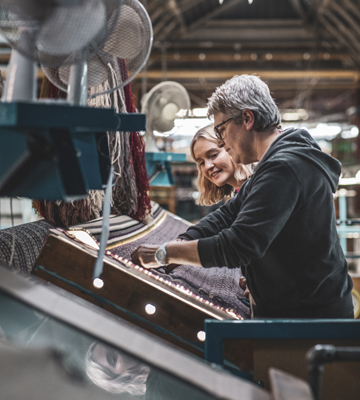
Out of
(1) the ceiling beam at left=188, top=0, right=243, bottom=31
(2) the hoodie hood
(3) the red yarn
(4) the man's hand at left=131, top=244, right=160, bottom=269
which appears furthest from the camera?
(1) the ceiling beam at left=188, top=0, right=243, bottom=31

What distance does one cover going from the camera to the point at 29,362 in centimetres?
70

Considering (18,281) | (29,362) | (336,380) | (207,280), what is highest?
(18,281)

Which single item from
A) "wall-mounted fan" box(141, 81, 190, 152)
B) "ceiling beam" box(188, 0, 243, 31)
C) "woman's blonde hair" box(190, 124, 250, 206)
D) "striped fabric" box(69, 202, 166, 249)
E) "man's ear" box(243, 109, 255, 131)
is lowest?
"striped fabric" box(69, 202, 166, 249)

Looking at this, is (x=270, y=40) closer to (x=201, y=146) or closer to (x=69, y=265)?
(x=201, y=146)

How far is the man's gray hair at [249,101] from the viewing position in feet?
5.34

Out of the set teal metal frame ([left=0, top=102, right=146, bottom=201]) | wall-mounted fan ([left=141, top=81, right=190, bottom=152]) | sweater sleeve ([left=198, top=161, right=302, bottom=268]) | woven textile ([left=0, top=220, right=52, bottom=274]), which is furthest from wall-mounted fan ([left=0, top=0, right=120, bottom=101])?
wall-mounted fan ([left=141, top=81, right=190, bottom=152])

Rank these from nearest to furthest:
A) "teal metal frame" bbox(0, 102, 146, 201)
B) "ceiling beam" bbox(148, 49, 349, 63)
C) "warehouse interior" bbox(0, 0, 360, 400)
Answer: "warehouse interior" bbox(0, 0, 360, 400), "teal metal frame" bbox(0, 102, 146, 201), "ceiling beam" bbox(148, 49, 349, 63)

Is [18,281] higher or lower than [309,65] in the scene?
lower

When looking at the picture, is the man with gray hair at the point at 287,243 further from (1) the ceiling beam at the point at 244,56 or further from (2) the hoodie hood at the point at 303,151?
(1) the ceiling beam at the point at 244,56

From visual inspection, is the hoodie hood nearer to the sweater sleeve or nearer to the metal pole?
the sweater sleeve

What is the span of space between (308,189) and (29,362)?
1017mm

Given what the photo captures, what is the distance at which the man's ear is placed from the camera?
163 cm

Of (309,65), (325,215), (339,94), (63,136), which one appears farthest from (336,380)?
(339,94)

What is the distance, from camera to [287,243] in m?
1.42
